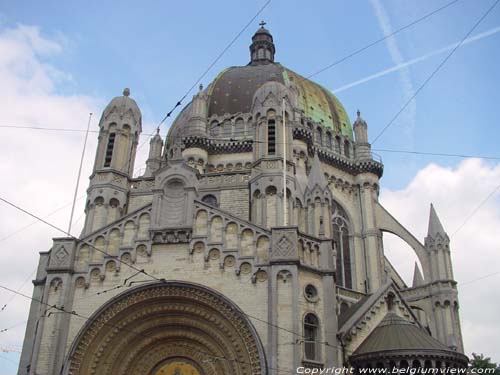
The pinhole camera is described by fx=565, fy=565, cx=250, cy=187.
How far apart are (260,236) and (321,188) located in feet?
30.9

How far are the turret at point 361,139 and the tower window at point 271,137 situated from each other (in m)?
15.6

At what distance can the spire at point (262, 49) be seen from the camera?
5606 cm

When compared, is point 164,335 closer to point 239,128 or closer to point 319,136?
point 239,128

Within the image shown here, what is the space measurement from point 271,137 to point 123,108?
8.88m

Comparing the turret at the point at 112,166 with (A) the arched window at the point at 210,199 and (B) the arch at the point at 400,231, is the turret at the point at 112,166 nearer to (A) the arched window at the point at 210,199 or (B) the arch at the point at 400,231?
(A) the arched window at the point at 210,199

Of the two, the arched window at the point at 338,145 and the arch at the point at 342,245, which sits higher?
the arched window at the point at 338,145

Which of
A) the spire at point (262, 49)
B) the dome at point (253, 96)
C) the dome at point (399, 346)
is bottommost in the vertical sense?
the dome at point (399, 346)

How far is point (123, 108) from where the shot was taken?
3253 centimetres

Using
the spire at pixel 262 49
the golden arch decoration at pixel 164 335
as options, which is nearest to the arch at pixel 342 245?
the golden arch decoration at pixel 164 335

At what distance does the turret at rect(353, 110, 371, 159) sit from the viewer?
44.8 meters

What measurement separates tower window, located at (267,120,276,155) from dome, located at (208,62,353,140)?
13.0 meters

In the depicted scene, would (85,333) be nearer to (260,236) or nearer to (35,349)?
(35,349)

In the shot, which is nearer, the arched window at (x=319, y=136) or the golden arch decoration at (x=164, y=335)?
the golden arch decoration at (x=164, y=335)

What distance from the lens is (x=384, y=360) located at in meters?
22.2
